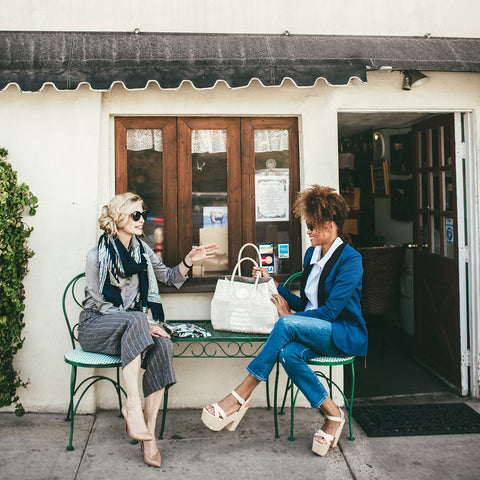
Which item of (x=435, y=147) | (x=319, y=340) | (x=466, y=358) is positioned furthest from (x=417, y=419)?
(x=435, y=147)

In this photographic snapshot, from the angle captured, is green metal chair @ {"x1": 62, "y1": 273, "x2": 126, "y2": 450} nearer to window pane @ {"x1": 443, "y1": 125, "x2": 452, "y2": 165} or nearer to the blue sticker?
the blue sticker

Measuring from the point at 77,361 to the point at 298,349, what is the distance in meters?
1.56

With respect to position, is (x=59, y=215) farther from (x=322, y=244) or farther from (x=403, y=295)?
(x=403, y=295)

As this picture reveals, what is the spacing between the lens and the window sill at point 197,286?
15.2ft

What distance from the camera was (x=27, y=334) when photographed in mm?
4551

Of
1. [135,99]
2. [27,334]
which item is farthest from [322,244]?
[27,334]

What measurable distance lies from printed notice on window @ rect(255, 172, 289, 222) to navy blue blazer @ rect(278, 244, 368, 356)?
39.4 inches

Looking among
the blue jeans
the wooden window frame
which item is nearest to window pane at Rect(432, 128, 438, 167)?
the wooden window frame

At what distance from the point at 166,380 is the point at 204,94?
94.2 inches

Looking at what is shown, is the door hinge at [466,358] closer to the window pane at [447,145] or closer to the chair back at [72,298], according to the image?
the window pane at [447,145]

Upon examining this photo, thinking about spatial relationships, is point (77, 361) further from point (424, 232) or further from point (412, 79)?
point (424, 232)

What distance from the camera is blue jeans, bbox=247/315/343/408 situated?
376 cm

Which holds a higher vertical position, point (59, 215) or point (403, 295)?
point (59, 215)

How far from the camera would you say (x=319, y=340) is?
3.81 metres
